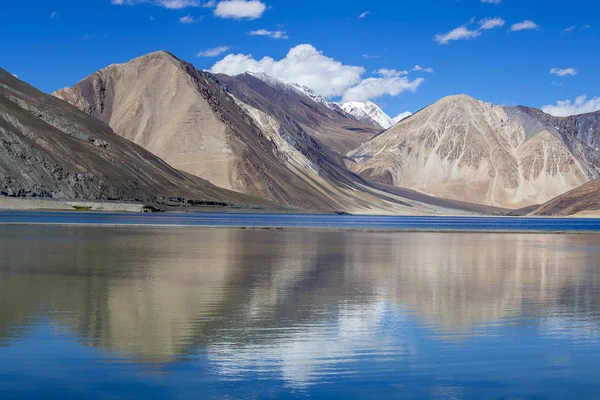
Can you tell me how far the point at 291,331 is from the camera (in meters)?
17.6

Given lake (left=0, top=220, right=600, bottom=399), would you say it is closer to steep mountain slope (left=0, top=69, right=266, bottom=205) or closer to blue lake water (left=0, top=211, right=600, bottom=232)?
blue lake water (left=0, top=211, right=600, bottom=232)

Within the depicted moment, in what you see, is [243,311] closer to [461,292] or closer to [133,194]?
[461,292]

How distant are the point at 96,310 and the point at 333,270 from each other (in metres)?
14.6

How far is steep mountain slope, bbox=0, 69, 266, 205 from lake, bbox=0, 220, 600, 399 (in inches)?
3617

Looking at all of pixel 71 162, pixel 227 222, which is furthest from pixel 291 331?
pixel 71 162

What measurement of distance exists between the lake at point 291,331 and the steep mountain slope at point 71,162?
301 ft

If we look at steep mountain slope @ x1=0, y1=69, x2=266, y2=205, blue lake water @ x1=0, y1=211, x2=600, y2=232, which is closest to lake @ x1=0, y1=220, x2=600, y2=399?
blue lake water @ x1=0, y1=211, x2=600, y2=232

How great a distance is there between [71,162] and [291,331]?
122390 mm

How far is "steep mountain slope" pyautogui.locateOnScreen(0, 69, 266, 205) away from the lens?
12119 cm

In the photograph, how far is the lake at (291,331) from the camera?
1301 cm

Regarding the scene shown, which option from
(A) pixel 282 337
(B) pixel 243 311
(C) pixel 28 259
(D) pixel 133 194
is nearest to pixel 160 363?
(A) pixel 282 337

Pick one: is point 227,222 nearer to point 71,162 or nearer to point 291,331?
point 71,162

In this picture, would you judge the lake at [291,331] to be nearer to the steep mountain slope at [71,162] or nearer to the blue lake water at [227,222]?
the blue lake water at [227,222]

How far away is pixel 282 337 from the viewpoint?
55.2 ft
